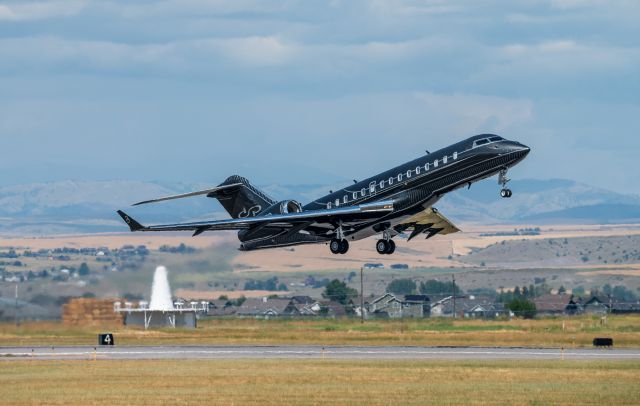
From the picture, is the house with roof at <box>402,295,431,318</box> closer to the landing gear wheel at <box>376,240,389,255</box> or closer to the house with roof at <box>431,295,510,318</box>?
the house with roof at <box>431,295,510,318</box>

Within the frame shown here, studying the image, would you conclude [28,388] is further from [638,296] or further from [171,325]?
[638,296]

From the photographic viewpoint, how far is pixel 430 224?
259 feet

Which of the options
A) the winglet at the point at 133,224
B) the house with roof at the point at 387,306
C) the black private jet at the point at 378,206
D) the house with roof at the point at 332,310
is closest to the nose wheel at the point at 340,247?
the black private jet at the point at 378,206

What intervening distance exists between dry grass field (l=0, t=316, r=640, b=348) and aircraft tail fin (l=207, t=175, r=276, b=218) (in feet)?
32.8

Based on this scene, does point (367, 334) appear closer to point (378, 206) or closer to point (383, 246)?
point (383, 246)

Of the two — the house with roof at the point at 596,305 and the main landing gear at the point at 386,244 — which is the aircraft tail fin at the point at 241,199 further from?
the house with roof at the point at 596,305

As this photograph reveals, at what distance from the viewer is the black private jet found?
218 feet

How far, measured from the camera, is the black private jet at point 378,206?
6656cm

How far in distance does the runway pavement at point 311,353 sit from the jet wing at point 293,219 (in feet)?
22.4

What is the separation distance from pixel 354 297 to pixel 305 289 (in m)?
27.7

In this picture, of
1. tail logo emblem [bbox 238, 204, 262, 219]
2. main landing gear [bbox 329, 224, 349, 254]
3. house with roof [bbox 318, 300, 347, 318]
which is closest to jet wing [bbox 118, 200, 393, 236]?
main landing gear [bbox 329, 224, 349, 254]

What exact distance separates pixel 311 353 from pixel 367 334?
22.3 meters

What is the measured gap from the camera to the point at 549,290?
181000mm

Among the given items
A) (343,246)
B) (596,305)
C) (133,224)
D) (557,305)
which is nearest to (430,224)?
(343,246)
